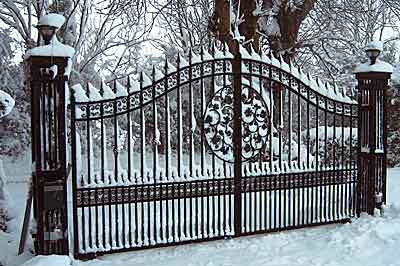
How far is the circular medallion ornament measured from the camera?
5.94 metres

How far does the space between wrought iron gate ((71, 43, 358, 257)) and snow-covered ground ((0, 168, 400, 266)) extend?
169 millimetres

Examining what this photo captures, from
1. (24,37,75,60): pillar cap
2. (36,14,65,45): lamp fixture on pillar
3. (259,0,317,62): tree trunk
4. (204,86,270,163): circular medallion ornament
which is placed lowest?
(204,86,270,163): circular medallion ornament

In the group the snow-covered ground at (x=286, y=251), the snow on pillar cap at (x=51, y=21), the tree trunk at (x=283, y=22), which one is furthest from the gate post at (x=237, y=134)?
the tree trunk at (x=283, y=22)

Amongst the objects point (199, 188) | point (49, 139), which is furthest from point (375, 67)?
point (49, 139)

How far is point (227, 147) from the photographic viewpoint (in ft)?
19.7

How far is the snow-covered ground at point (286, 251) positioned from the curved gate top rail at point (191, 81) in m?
1.73

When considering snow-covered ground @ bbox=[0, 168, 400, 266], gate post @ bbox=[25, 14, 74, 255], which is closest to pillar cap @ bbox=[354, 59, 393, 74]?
snow-covered ground @ bbox=[0, 168, 400, 266]

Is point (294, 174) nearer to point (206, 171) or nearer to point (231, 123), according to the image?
point (231, 123)

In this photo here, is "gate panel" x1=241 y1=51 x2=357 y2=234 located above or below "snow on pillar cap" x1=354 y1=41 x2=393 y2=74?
below

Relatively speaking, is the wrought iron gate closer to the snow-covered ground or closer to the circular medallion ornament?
the circular medallion ornament

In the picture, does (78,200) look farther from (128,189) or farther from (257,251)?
(257,251)

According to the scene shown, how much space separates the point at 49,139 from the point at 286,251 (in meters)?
3.18

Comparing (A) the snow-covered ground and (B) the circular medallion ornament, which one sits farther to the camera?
(B) the circular medallion ornament

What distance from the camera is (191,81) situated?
18.8ft
